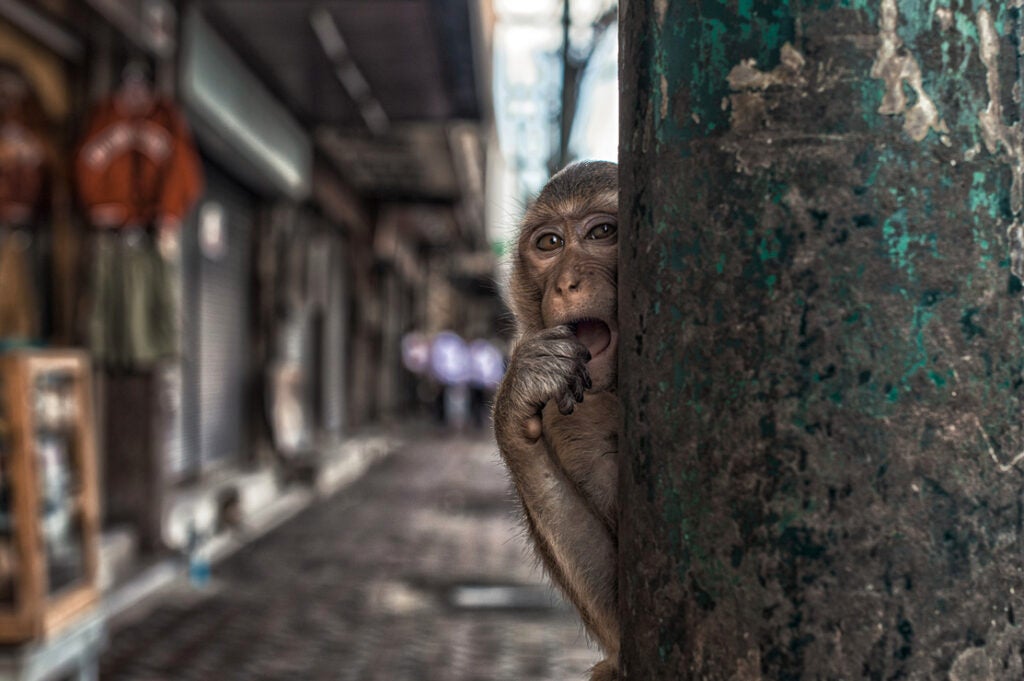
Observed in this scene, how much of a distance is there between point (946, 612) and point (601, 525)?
37.5 inches

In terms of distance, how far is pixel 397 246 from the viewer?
80.6 feet

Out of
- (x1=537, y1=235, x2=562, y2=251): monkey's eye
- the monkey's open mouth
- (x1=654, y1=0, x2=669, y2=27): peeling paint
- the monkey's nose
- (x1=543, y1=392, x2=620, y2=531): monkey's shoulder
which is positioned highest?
(x1=654, y1=0, x2=669, y2=27): peeling paint

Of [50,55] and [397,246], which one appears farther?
[397,246]

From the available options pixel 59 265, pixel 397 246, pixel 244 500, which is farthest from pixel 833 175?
pixel 397 246

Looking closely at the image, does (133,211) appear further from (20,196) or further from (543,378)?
(543,378)

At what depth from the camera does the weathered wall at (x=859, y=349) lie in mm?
1036

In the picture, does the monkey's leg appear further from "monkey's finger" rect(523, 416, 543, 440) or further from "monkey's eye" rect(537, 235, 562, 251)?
"monkey's eye" rect(537, 235, 562, 251)

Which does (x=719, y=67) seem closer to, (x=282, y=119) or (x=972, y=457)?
(x=972, y=457)

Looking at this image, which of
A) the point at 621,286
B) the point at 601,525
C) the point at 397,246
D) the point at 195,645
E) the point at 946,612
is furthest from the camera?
the point at 397,246

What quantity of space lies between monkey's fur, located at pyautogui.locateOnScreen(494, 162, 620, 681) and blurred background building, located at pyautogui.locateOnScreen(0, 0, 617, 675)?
625 millimetres

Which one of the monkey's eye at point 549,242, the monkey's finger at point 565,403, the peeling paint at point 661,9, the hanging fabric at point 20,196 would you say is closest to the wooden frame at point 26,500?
the hanging fabric at point 20,196

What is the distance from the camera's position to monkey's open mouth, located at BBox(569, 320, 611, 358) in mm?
1892

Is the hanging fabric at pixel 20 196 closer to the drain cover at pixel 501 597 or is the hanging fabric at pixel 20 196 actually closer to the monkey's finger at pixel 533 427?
the drain cover at pixel 501 597

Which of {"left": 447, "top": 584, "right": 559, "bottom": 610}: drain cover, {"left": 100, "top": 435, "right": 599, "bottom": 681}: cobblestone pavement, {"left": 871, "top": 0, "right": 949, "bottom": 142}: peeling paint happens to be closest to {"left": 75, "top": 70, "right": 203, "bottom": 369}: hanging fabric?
{"left": 100, "top": 435, "right": 599, "bottom": 681}: cobblestone pavement
